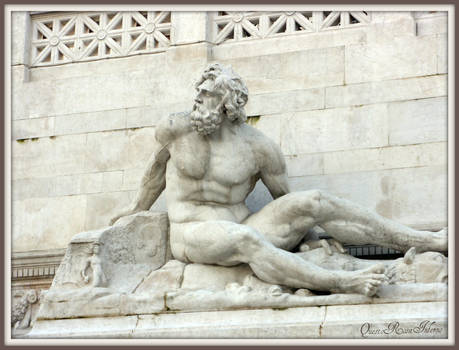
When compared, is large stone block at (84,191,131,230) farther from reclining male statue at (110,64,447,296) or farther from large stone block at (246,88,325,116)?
large stone block at (246,88,325,116)

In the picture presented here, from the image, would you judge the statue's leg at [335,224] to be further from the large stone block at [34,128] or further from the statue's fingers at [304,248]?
the large stone block at [34,128]

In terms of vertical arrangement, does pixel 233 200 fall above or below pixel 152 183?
below

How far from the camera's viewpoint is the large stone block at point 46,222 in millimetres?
10953

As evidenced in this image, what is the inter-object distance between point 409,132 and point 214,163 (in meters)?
1.63

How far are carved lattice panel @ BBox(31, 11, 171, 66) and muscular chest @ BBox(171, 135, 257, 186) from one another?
1.84 m

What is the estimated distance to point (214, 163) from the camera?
9.66 metres

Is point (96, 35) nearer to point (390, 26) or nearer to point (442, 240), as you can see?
point (390, 26)

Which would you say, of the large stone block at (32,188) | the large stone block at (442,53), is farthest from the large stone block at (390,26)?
the large stone block at (32,188)

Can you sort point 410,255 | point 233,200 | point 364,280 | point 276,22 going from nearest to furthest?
point 364,280 → point 410,255 → point 233,200 → point 276,22

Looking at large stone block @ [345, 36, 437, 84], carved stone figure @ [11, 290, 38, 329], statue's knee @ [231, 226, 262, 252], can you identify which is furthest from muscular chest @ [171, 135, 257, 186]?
carved stone figure @ [11, 290, 38, 329]

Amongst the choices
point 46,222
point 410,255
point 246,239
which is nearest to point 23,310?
point 46,222

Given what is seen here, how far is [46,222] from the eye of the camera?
36.3 feet

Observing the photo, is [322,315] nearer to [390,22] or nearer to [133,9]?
[390,22]

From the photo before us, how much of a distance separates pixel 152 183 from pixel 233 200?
2.38 ft
